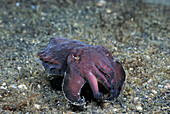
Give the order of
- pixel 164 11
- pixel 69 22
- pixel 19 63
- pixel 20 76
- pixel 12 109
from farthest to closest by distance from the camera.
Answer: pixel 164 11 → pixel 69 22 → pixel 19 63 → pixel 20 76 → pixel 12 109

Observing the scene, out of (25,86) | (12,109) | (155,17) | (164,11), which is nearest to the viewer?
(12,109)

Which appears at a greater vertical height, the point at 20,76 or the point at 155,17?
the point at 155,17

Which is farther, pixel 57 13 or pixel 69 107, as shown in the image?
pixel 57 13

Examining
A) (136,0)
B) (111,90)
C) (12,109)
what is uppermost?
(136,0)

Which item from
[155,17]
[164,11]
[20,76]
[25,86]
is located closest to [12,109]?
[25,86]

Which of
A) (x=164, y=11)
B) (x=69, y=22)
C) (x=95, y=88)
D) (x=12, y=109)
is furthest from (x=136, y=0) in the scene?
(x=12, y=109)

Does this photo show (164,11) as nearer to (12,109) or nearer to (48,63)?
(48,63)

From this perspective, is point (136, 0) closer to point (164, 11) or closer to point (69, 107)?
point (164, 11)
